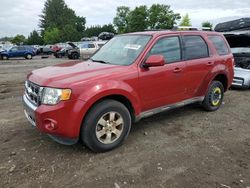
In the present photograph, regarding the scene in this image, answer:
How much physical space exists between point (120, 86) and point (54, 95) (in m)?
0.98

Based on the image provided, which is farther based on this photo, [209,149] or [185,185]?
[209,149]

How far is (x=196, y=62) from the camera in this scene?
5.20 metres

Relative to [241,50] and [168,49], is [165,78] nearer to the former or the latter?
[168,49]

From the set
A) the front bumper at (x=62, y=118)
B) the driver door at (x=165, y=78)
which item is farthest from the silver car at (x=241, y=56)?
the front bumper at (x=62, y=118)

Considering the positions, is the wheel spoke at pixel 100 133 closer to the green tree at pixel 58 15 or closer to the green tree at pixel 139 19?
the green tree at pixel 139 19

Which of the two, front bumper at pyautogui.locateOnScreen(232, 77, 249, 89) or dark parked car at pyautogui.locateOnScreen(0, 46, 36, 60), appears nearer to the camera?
front bumper at pyautogui.locateOnScreen(232, 77, 249, 89)

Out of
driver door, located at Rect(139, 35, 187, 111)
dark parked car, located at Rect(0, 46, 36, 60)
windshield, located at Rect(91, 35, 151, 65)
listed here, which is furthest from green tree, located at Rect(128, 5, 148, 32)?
driver door, located at Rect(139, 35, 187, 111)

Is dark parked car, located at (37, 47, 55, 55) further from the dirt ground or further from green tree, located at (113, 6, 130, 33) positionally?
green tree, located at (113, 6, 130, 33)

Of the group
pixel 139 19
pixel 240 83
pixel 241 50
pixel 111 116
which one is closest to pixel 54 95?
pixel 111 116

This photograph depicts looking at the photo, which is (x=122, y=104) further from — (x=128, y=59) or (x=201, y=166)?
(x=201, y=166)

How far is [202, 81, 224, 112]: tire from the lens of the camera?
5744 mm

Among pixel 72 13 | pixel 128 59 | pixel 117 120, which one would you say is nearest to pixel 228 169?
pixel 117 120

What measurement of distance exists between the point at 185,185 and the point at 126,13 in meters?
74.4

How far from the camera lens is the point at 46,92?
3613mm
